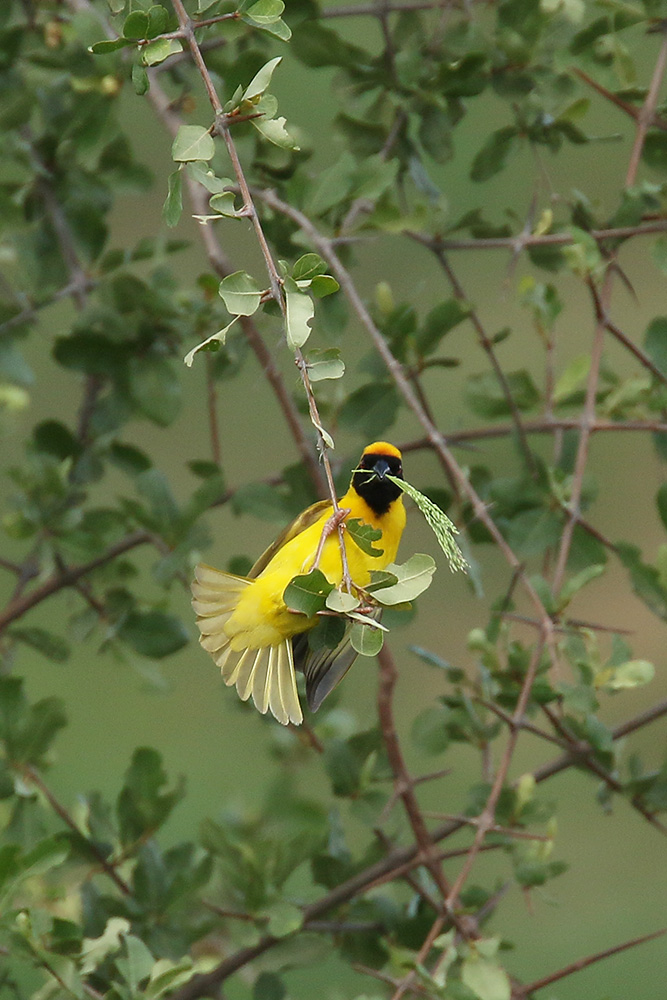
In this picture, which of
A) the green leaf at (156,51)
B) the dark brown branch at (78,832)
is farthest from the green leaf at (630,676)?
the green leaf at (156,51)

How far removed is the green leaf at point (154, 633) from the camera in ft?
6.23

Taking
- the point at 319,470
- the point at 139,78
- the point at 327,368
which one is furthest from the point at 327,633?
the point at 319,470

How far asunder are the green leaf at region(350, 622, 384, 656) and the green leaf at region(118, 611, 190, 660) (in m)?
0.91

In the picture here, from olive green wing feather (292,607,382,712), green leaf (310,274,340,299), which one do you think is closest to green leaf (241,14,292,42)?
green leaf (310,274,340,299)

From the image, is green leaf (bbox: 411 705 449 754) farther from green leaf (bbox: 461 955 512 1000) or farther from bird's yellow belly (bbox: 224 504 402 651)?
green leaf (bbox: 461 955 512 1000)

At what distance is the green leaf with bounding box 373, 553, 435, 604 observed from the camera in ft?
3.27

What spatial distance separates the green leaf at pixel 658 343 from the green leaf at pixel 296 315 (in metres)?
1.02

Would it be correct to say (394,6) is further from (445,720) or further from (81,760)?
(81,760)

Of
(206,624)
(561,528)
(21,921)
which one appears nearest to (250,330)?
(206,624)

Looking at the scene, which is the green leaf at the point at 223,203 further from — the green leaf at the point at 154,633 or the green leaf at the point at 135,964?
the green leaf at the point at 154,633

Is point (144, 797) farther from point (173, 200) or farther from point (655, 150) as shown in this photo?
point (655, 150)

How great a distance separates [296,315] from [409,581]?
23 cm

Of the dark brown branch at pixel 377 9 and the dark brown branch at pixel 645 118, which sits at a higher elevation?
the dark brown branch at pixel 377 9

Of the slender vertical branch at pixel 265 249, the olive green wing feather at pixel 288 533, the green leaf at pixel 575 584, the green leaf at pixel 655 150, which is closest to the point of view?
the slender vertical branch at pixel 265 249
